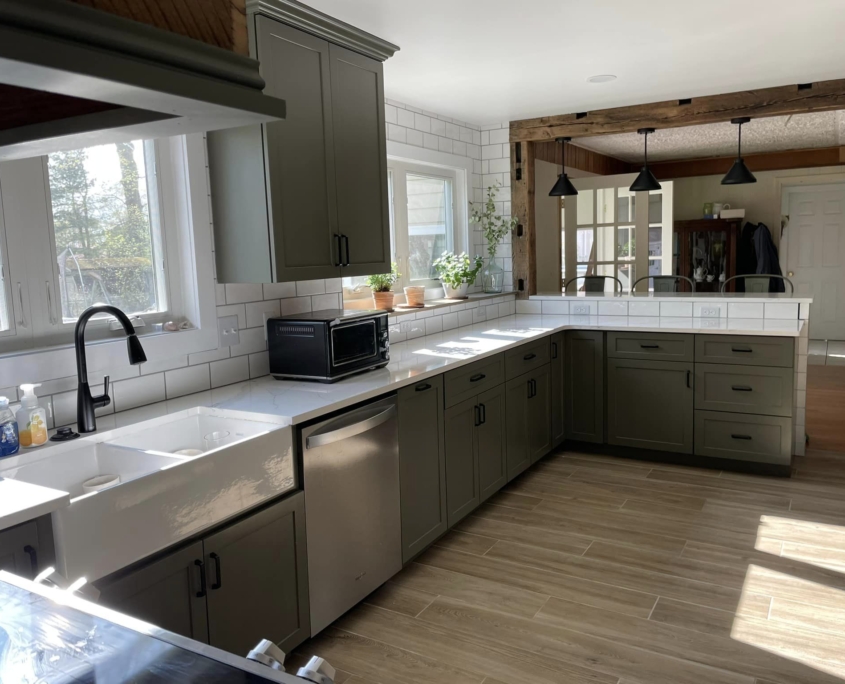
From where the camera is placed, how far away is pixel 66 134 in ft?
2.64

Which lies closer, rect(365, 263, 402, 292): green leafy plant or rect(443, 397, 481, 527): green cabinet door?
rect(443, 397, 481, 527): green cabinet door

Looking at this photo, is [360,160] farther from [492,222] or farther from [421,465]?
[492,222]

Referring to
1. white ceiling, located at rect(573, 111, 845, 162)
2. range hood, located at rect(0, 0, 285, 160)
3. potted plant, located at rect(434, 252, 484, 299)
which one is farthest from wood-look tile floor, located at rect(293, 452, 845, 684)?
white ceiling, located at rect(573, 111, 845, 162)

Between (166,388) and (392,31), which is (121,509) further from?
(392,31)

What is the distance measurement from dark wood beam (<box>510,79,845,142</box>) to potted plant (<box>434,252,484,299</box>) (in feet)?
3.61

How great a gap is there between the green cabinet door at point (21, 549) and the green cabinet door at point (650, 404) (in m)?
3.56

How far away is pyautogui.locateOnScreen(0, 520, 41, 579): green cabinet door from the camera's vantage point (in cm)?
148

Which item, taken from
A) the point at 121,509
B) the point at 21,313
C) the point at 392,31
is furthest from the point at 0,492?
the point at 392,31

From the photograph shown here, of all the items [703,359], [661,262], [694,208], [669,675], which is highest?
[694,208]


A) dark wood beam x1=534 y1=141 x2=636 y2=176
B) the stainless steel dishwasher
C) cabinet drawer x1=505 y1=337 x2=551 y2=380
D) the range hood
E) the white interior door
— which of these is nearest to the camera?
the range hood

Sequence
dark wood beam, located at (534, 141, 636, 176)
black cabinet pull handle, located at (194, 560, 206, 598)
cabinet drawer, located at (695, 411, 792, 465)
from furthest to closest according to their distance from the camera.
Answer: dark wood beam, located at (534, 141, 636, 176) < cabinet drawer, located at (695, 411, 792, 465) < black cabinet pull handle, located at (194, 560, 206, 598)

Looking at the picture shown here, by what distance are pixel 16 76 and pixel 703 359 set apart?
13.6ft

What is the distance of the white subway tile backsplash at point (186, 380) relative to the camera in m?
2.59

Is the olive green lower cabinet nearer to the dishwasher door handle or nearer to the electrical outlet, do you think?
the dishwasher door handle
